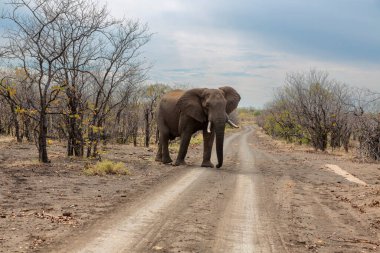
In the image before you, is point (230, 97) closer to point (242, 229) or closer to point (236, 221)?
point (236, 221)

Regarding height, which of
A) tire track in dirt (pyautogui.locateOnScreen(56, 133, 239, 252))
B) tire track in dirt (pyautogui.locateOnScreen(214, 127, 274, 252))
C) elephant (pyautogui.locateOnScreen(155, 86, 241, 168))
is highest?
elephant (pyautogui.locateOnScreen(155, 86, 241, 168))

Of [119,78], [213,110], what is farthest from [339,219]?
[119,78]

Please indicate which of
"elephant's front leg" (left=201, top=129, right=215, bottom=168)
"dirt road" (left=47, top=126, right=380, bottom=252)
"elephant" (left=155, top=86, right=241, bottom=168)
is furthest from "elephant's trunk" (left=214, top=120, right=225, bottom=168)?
"dirt road" (left=47, top=126, right=380, bottom=252)

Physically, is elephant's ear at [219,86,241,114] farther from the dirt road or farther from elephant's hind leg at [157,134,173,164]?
the dirt road

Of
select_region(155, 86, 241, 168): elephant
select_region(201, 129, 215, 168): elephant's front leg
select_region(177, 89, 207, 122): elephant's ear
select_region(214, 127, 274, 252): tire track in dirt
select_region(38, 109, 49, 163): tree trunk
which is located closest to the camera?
select_region(214, 127, 274, 252): tire track in dirt

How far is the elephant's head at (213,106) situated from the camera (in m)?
16.6

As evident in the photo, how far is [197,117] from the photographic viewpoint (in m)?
17.6

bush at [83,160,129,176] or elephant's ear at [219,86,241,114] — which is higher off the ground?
elephant's ear at [219,86,241,114]

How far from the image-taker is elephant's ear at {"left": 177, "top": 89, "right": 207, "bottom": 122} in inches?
695

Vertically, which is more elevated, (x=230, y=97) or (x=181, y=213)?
(x=230, y=97)

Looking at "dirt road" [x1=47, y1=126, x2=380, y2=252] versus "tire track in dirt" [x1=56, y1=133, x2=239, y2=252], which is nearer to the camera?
"tire track in dirt" [x1=56, y1=133, x2=239, y2=252]

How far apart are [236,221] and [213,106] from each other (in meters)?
9.19

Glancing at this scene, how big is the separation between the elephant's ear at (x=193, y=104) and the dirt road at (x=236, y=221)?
15.8 ft

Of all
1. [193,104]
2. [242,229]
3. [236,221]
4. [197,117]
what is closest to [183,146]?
[197,117]
